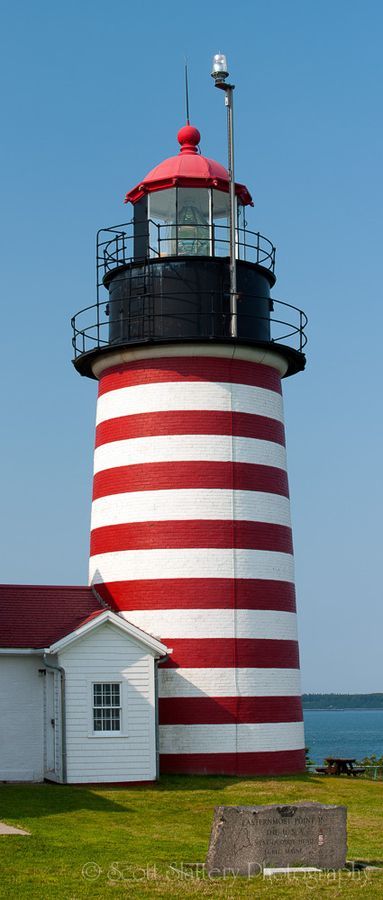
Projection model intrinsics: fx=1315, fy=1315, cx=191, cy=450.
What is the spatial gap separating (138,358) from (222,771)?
27.6 feet

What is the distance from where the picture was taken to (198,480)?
2609 cm

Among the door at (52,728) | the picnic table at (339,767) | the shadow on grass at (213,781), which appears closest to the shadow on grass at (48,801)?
the door at (52,728)

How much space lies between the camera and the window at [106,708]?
960 inches

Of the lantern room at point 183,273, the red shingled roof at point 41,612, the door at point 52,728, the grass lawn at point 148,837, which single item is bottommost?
the grass lawn at point 148,837

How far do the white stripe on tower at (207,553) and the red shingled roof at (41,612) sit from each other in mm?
604

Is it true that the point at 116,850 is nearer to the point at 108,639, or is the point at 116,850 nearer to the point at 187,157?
the point at 108,639

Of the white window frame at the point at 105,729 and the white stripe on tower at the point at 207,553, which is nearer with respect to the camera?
the white window frame at the point at 105,729

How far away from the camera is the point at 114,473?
27.1 metres

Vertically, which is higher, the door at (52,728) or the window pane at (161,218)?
the window pane at (161,218)

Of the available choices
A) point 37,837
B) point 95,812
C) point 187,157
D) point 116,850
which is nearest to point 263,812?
point 116,850

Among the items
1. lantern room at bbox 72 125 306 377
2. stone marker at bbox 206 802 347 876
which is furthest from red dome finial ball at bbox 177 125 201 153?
stone marker at bbox 206 802 347 876

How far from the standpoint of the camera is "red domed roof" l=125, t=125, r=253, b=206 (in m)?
27.2

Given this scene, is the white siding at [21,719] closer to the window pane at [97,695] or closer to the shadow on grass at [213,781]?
the window pane at [97,695]

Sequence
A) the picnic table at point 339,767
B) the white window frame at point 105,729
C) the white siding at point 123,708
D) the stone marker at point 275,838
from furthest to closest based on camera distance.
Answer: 1. the picnic table at point 339,767
2. the white window frame at point 105,729
3. the white siding at point 123,708
4. the stone marker at point 275,838
